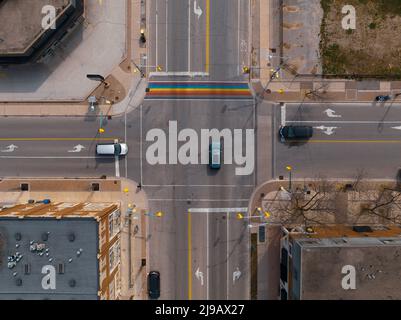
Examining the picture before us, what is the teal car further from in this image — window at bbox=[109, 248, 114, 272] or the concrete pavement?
the concrete pavement

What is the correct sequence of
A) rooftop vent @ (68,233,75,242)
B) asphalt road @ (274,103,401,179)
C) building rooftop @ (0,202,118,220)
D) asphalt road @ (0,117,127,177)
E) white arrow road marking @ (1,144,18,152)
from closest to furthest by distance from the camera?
rooftop vent @ (68,233,75,242)
building rooftop @ (0,202,118,220)
asphalt road @ (274,103,401,179)
asphalt road @ (0,117,127,177)
white arrow road marking @ (1,144,18,152)

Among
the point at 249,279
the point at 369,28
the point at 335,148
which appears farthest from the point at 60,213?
the point at 369,28

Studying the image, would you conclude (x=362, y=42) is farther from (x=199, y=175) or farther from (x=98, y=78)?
(x=98, y=78)

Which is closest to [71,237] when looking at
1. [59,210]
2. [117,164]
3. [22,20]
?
[59,210]

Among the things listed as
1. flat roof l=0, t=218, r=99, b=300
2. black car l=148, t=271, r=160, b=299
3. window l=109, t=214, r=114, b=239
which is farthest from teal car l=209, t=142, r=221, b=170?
black car l=148, t=271, r=160, b=299

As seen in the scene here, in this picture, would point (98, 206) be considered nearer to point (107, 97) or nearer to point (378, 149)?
point (107, 97)
